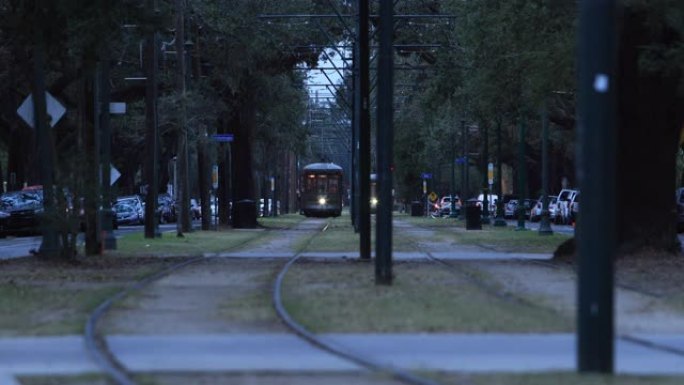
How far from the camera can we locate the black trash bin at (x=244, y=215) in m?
49.9

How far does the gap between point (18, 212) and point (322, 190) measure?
36.9m

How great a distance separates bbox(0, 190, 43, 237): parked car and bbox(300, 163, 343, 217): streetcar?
36.1 meters

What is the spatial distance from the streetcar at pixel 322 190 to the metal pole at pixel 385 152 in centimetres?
5919

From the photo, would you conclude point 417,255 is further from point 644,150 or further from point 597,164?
point 597,164

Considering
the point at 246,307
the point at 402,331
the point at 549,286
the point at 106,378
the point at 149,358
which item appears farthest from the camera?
the point at 549,286

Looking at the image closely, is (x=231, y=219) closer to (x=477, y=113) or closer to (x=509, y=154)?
(x=477, y=113)

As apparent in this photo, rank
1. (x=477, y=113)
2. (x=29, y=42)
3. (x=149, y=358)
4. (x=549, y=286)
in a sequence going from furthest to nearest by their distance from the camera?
(x=477, y=113), (x=29, y=42), (x=549, y=286), (x=149, y=358)

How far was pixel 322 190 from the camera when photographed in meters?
78.0

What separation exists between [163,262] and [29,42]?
193 inches

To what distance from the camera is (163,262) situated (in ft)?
78.9

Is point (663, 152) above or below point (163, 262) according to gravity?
above

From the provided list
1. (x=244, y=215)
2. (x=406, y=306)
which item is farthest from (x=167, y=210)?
(x=406, y=306)

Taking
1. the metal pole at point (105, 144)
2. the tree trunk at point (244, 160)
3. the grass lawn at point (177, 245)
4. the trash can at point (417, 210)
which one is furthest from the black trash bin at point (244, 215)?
the trash can at point (417, 210)

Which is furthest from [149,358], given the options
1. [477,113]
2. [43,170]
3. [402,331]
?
[477,113]
